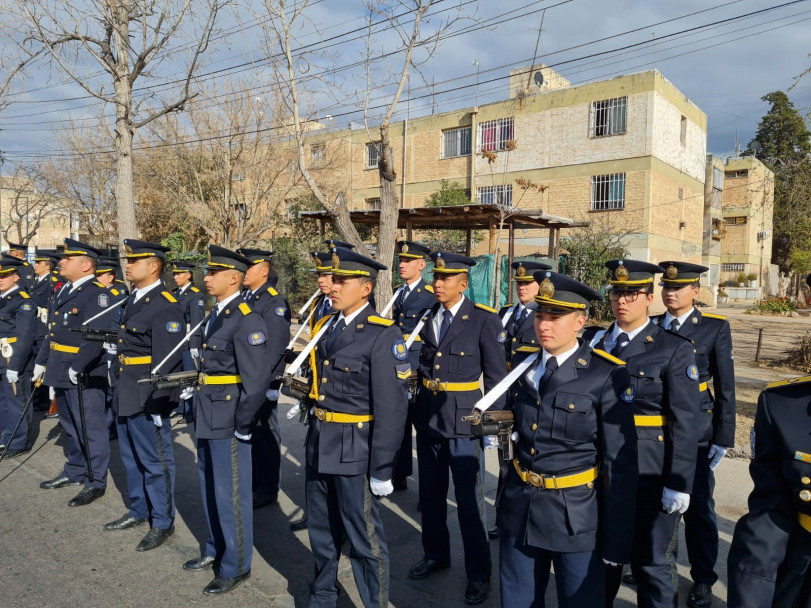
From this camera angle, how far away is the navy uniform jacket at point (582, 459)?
266 centimetres

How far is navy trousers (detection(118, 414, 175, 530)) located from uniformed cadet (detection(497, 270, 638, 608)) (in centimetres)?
300

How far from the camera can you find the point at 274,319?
5.60m

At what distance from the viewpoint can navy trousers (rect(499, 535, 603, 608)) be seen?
2.70 metres

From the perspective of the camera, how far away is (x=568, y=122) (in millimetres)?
25984

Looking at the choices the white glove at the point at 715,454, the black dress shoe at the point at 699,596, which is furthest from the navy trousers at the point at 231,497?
the white glove at the point at 715,454

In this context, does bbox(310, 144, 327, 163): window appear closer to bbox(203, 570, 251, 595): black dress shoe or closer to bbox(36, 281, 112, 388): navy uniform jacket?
bbox(36, 281, 112, 388): navy uniform jacket

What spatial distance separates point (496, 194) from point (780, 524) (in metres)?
26.4

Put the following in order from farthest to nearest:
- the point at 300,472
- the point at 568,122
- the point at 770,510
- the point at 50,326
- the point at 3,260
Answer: the point at 568,122 < the point at 3,260 < the point at 300,472 < the point at 50,326 < the point at 770,510

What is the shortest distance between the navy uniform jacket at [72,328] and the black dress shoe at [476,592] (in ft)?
13.2

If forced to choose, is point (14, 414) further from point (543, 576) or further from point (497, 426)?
point (543, 576)

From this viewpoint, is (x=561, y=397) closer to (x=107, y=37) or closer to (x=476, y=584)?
(x=476, y=584)

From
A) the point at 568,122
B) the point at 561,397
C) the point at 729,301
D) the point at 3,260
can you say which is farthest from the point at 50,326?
the point at 729,301

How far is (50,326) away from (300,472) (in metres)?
3.03

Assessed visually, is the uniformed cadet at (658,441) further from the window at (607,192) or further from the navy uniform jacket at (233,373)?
the window at (607,192)
